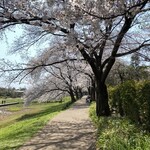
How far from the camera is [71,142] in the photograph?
41.1 ft

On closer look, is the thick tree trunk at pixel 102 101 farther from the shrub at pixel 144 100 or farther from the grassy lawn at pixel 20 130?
the shrub at pixel 144 100

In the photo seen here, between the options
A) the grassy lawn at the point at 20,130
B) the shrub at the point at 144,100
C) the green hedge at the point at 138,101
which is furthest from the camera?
the grassy lawn at the point at 20,130

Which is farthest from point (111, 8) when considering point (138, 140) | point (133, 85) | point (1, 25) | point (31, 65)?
point (31, 65)

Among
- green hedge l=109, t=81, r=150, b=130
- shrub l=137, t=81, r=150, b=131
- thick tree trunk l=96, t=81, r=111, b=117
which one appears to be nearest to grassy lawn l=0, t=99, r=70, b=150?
thick tree trunk l=96, t=81, r=111, b=117

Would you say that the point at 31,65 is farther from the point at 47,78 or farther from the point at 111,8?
the point at 47,78

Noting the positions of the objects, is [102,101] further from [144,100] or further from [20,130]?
[144,100]

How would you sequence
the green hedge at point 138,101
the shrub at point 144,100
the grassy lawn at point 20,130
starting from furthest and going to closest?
the grassy lawn at point 20,130, the green hedge at point 138,101, the shrub at point 144,100

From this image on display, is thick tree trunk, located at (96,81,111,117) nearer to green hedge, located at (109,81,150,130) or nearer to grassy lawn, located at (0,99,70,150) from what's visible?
grassy lawn, located at (0,99,70,150)

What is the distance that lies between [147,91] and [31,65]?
1073 cm

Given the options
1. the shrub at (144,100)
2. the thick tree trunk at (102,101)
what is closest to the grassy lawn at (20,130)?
the thick tree trunk at (102,101)

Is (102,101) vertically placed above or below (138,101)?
above

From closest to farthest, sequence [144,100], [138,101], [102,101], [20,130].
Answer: [144,100] → [138,101] → [20,130] → [102,101]

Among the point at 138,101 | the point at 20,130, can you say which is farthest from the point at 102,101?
the point at 138,101

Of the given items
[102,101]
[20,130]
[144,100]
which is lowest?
[20,130]
